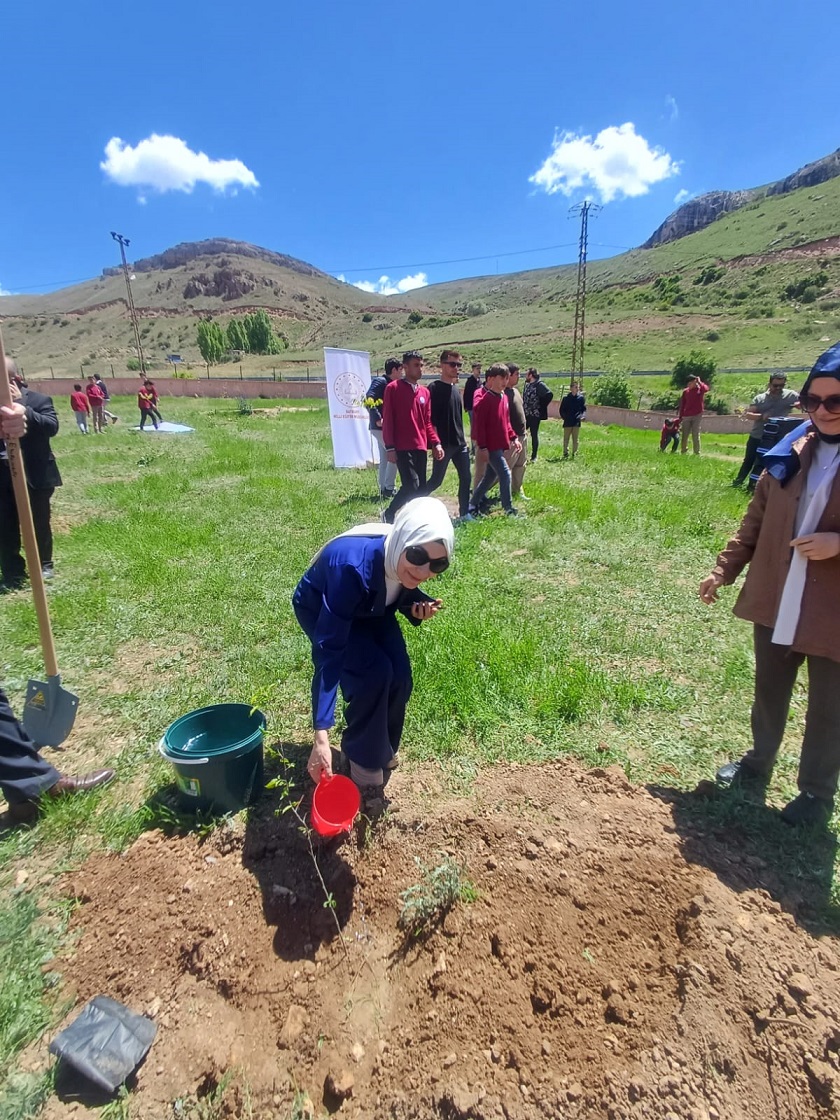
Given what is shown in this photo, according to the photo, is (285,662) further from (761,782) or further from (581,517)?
(581,517)

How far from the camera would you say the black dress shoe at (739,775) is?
2.62m

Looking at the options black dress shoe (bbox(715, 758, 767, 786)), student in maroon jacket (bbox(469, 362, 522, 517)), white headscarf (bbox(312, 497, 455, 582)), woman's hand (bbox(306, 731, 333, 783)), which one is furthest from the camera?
Answer: student in maroon jacket (bbox(469, 362, 522, 517))

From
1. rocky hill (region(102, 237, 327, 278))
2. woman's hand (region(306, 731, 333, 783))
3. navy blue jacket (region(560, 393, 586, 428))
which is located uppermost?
rocky hill (region(102, 237, 327, 278))

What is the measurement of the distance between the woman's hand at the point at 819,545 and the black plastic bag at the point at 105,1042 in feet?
9.05

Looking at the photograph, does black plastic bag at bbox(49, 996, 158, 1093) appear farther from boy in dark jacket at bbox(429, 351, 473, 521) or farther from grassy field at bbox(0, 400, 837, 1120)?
boy in dark jacket at bbox(429, 351, 473, 521)

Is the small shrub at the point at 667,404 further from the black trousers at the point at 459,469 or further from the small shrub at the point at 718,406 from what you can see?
the black trousers at the point at 459,469

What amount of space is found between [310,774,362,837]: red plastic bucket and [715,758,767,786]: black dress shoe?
1.74m

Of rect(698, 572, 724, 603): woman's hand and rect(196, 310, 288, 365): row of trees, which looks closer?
rect(698, 572, 724, 603): woman's hand

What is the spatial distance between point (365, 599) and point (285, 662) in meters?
1.73

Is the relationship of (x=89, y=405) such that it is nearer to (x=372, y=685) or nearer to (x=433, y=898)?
(x=372, y=685)

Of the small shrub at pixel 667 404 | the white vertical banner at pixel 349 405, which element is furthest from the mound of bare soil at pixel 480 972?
the small shrub at pixel 667 404

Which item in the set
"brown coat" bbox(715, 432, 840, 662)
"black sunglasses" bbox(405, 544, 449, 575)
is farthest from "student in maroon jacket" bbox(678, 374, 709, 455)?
"black sunglasses" bbox(405, 544, 449, 575)

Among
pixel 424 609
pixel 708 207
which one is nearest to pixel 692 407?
pixel 424 609

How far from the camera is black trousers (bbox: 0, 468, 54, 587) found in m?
4.70
